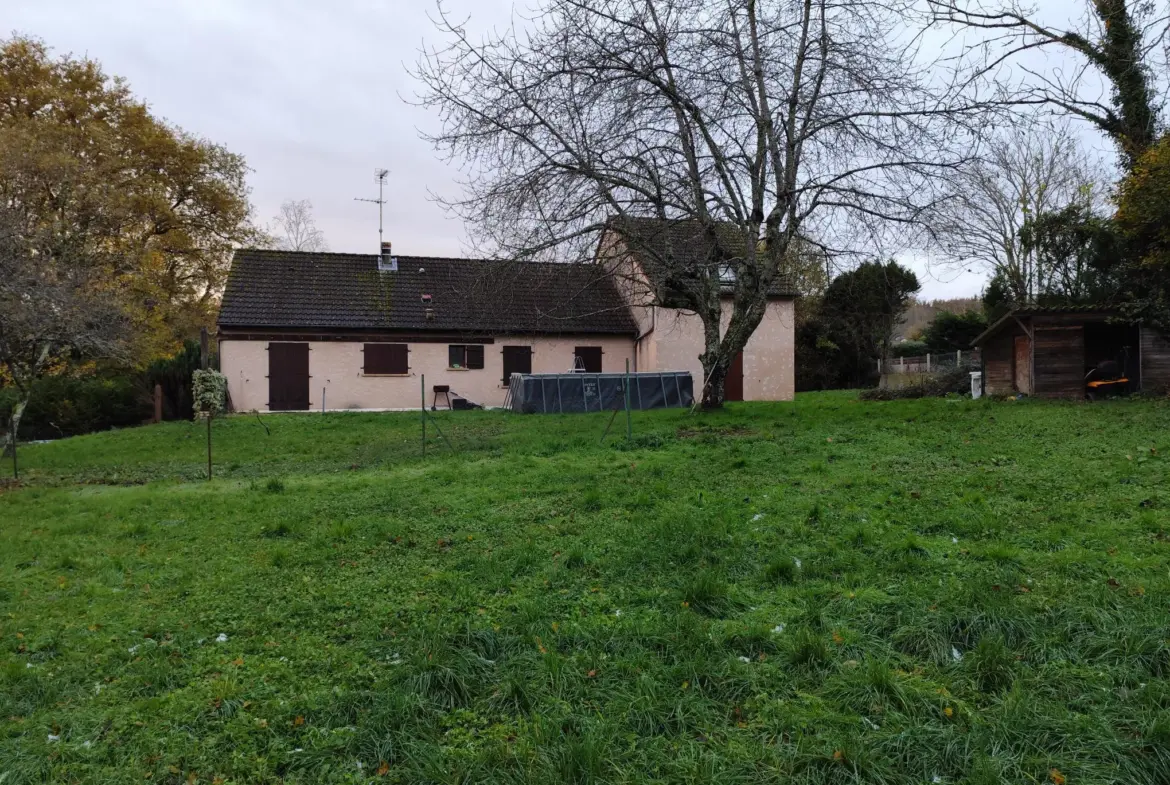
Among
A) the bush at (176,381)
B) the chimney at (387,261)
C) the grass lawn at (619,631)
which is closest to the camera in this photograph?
the grass lawn at (619,631)

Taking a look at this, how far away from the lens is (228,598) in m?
4.88

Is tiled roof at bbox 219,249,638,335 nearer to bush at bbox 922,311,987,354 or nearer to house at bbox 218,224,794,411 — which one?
→ house at bbox 218,224,794,411

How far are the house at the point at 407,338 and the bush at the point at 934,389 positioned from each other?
372cm

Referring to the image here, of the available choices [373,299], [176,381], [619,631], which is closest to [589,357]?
[373,299]

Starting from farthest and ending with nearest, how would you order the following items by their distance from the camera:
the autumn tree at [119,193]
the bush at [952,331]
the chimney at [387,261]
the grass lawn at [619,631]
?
the bush at [952,331]
the chimney at [387,261]
the autumn tree at [119,193]
the grass lawn at [619,631]

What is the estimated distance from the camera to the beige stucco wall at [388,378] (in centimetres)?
2219

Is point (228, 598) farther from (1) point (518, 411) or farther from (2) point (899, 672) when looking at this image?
(1) point (518, 411)

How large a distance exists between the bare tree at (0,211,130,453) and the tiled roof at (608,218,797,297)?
10.7m

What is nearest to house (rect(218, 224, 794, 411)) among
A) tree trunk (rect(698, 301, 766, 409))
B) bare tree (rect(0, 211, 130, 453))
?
bare tree (rect(0, 211, 130, 453))

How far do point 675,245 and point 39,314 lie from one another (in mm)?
12248

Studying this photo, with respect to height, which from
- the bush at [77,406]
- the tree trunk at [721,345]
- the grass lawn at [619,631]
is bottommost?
the grass lawn at [619,631]

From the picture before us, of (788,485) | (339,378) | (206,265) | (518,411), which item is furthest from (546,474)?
(206,265)

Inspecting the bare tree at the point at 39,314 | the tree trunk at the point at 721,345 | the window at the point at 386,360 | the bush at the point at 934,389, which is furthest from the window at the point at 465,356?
the bush at the point at 934,389

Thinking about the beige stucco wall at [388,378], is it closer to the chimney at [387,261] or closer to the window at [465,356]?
the window at [465,356]
